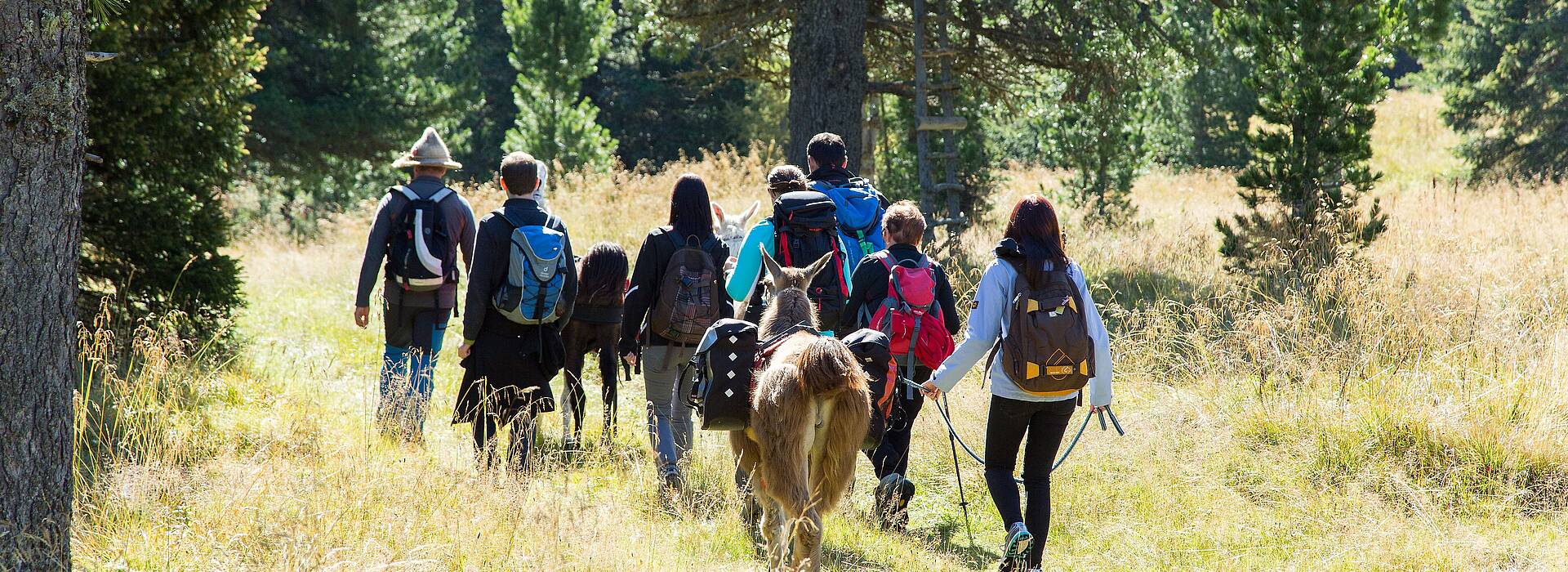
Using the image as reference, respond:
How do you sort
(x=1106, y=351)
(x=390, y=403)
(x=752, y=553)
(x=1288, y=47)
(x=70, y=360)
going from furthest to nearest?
(x=1288, y=47), (x=390, y=403), (x=752, y=553), (x=1106, y=351), (x=70, y=360)

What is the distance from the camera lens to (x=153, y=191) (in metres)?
6.88

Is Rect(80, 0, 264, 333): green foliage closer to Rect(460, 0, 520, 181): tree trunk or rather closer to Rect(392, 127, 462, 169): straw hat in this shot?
Rect(392, 127, 462, 169): straw hat

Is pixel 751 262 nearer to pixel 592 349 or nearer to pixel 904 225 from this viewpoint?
pixel 904 225

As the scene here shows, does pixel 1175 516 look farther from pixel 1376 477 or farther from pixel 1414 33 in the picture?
pixel 1414 33

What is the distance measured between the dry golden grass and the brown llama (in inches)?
17.3

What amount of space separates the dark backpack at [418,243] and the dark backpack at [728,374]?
202 centimetres

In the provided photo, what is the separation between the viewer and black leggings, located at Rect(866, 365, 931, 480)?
16.2 ft

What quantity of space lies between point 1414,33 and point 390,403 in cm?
899

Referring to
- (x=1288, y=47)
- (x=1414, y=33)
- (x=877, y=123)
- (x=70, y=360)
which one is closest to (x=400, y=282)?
(x=70, y=360)

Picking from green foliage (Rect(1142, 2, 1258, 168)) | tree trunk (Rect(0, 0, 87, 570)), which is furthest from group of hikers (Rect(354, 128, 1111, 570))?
green foliage (Rect(1142, 2, 1258, 168))

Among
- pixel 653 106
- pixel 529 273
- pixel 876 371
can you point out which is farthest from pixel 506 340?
pixel 653 106

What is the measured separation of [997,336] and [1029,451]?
52cm

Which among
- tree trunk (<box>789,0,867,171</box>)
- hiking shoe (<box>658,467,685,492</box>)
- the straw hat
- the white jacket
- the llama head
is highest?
tree trunk (<box>789,0,867,171</box>)

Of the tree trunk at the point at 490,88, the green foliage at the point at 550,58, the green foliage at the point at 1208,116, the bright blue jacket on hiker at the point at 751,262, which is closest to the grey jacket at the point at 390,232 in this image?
the bright blue jacket on hiker at the point at 751,262
